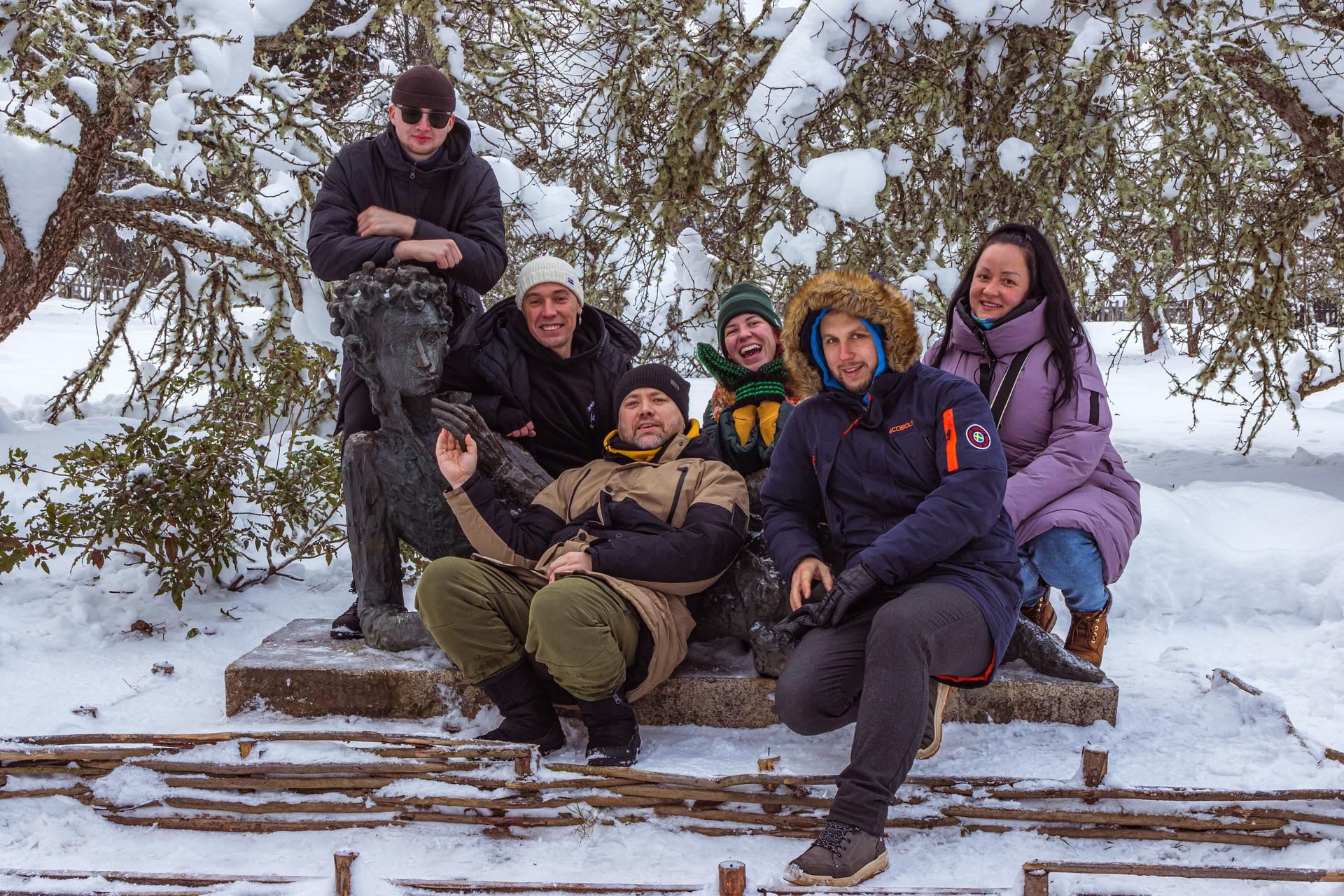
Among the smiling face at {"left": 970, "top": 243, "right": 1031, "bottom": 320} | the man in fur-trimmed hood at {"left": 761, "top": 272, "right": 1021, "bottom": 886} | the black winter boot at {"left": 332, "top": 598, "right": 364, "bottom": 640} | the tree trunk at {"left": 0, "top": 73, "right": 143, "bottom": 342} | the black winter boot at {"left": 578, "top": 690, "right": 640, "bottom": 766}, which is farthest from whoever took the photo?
the tree trunk at {"left": 0, "top": 73, "right": 143, "bottom": 342}

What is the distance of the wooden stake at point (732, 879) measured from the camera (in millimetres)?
2152

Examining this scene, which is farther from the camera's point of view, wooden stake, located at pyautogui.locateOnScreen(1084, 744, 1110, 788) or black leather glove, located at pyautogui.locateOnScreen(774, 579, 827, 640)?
black leather glove, located at pyautogui.locateOnScreen(774, 579, 827, 640)

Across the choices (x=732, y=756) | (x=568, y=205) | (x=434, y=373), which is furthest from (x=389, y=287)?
(x=568, y=205)

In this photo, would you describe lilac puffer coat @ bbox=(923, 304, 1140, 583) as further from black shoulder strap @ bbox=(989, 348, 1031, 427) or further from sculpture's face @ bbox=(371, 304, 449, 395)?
sculpture's face @ bbox=(371, 304, 449, 395)

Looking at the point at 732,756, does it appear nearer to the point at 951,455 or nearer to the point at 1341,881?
the point at 951,455

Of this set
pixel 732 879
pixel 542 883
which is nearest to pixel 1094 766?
pixel 732 879

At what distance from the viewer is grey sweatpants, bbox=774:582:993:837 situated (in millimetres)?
2434

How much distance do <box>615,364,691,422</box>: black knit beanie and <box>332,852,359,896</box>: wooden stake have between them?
164 cm

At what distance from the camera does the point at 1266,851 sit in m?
2.48

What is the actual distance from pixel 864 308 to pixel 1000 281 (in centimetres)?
87

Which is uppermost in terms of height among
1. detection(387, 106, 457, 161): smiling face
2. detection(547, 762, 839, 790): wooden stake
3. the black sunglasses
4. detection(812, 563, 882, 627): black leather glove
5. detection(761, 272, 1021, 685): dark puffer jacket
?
the black sunglasses

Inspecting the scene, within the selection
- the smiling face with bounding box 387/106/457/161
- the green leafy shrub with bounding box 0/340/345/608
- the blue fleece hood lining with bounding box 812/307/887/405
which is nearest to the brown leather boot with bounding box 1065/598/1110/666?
the blue fleece hood lining with bounding box 812/307/887/405

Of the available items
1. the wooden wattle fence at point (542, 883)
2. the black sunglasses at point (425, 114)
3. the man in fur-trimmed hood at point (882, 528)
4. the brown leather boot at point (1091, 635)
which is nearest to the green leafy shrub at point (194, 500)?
the black sunglasses at point (425, 114)

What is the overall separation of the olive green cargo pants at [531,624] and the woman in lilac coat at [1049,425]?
4.56 feet
